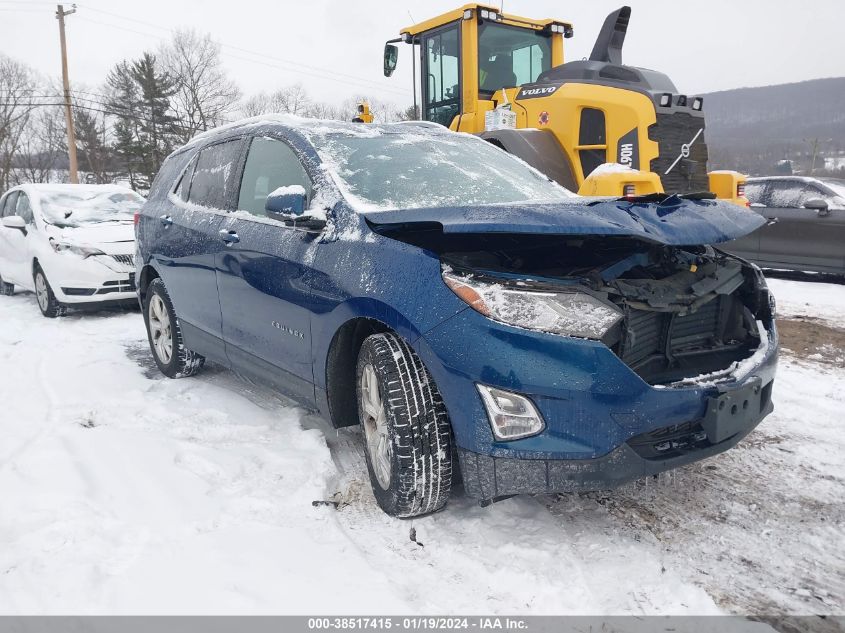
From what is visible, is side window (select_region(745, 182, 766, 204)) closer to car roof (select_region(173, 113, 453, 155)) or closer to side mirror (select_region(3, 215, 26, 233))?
car roof (select_region(173, 113, 453, 155))

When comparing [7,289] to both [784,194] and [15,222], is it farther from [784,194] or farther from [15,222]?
[784,194]

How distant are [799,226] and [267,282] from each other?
7980mm

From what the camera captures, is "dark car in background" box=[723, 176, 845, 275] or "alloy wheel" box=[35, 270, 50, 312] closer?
"alloy wheel" box=[35, 270, 50, 312]

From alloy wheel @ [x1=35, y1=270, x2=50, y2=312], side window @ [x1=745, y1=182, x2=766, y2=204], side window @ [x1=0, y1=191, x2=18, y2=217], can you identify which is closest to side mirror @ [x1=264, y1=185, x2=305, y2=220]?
alloy wheel @ [x1=35, y1=270, x2=50, y2=312]

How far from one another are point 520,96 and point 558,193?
175 inches

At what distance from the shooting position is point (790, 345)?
561cm

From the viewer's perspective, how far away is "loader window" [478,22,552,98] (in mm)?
8219

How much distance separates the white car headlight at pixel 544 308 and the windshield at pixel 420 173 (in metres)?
0.88

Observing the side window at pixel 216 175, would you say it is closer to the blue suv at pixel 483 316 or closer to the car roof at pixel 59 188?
the blue suv at pixel 483 316

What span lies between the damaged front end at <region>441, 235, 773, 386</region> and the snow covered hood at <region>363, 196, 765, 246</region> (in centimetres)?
16

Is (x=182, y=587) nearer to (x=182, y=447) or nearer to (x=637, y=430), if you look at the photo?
(x=182, y=447)

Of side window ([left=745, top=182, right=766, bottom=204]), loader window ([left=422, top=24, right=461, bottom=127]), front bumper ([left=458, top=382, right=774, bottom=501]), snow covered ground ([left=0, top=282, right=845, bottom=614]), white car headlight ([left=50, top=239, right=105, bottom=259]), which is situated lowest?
snow covered ground ([left=0, top=282, right=845, bottom=614])

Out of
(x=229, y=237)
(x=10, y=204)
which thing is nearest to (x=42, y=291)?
(x=10, y=204)

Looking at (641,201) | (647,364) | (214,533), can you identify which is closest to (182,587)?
(214,533)
